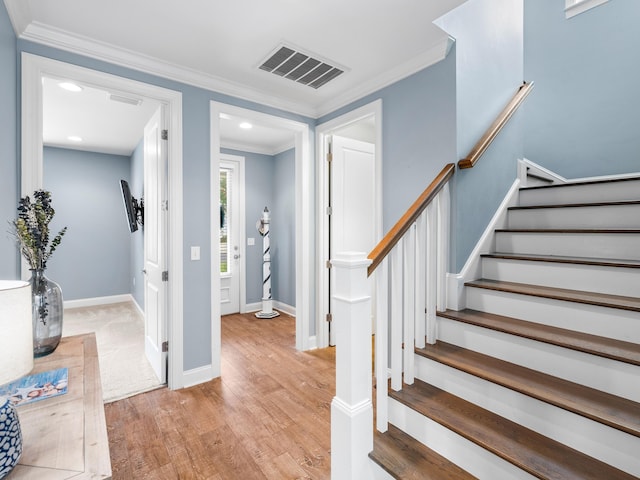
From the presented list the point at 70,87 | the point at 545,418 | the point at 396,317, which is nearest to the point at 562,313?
the point at 545,418

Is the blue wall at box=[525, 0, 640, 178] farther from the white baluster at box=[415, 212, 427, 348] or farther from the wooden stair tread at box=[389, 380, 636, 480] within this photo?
the wooden stair tread at box=[389, 380, 636, 480]

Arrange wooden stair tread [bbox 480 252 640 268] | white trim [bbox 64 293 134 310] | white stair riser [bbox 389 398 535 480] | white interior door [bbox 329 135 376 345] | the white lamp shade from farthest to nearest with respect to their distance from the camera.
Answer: white trim [bbox 64 293 134 310], white interior door [bbox 329 135 376 345], wooden stair tread [bbox 480 252 640 268], white stair riser [bbox 389 398 535 480], the white lamp shade

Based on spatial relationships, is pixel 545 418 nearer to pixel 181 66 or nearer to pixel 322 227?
pixel 322 227

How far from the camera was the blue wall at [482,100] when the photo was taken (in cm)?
206

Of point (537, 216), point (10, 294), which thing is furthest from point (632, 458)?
point (10, 294)

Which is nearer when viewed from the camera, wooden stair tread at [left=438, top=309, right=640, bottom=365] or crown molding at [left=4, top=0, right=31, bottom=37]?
wooden stair tread at [left=438, top=309, right=640, bottom=365]

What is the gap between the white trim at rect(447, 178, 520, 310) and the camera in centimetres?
200

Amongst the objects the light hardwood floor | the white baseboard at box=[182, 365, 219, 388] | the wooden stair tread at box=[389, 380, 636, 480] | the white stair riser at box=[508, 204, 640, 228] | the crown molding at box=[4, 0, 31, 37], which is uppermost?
the crown molding at box=[4, 0, 31, 37]

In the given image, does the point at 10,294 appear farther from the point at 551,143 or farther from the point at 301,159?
the point at 551,143

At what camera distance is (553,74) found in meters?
3.28

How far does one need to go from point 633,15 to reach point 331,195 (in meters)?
3.19

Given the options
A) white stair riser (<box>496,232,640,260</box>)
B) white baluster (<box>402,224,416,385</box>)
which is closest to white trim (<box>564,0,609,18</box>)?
white stair riser (<box>496,232,640,260</box>)

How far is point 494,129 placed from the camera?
2180mm

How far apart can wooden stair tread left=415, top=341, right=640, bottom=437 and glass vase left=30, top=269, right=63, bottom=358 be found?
6.10 feet
